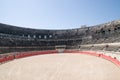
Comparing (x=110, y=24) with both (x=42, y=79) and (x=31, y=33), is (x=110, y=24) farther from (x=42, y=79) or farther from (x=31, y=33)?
(x=42, y=79)

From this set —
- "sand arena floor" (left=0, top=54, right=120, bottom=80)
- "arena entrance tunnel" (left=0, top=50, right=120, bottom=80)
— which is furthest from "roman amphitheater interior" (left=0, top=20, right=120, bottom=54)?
"sand arena floor" (left=0, top=54, right=120, bottom=80)

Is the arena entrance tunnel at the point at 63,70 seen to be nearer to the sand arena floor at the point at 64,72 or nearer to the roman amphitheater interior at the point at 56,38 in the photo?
the sand arena floor at the point at 64,72

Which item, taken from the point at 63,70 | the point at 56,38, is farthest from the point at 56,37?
the point at 63,70

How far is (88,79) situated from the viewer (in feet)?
44.8

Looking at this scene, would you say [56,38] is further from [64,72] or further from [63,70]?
[64,72]

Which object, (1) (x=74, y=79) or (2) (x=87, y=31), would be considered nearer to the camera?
(1) (x=74, y=79)

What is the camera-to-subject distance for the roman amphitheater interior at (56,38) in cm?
4606

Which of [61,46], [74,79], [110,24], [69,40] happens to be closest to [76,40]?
[69,40]

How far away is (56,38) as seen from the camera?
207ft

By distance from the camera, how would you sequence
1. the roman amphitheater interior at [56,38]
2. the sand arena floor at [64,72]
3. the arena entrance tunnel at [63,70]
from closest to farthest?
1. the sand arena floor at [64,72]
2. the arena entrance tunnel at [63,70]
3. the roman amphitheater interior at [56,38]

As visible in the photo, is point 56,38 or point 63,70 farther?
point 56,38

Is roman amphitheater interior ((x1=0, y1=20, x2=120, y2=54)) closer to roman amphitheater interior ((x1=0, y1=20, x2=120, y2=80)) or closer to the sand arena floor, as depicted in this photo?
roman amphitheater interior ((x1=0, y1=20, x2=120, y2=80))

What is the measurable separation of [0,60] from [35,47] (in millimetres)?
25674

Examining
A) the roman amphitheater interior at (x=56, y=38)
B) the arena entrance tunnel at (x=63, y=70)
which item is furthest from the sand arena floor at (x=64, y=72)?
the roman amphitheater interior at (x=56, y=38)
